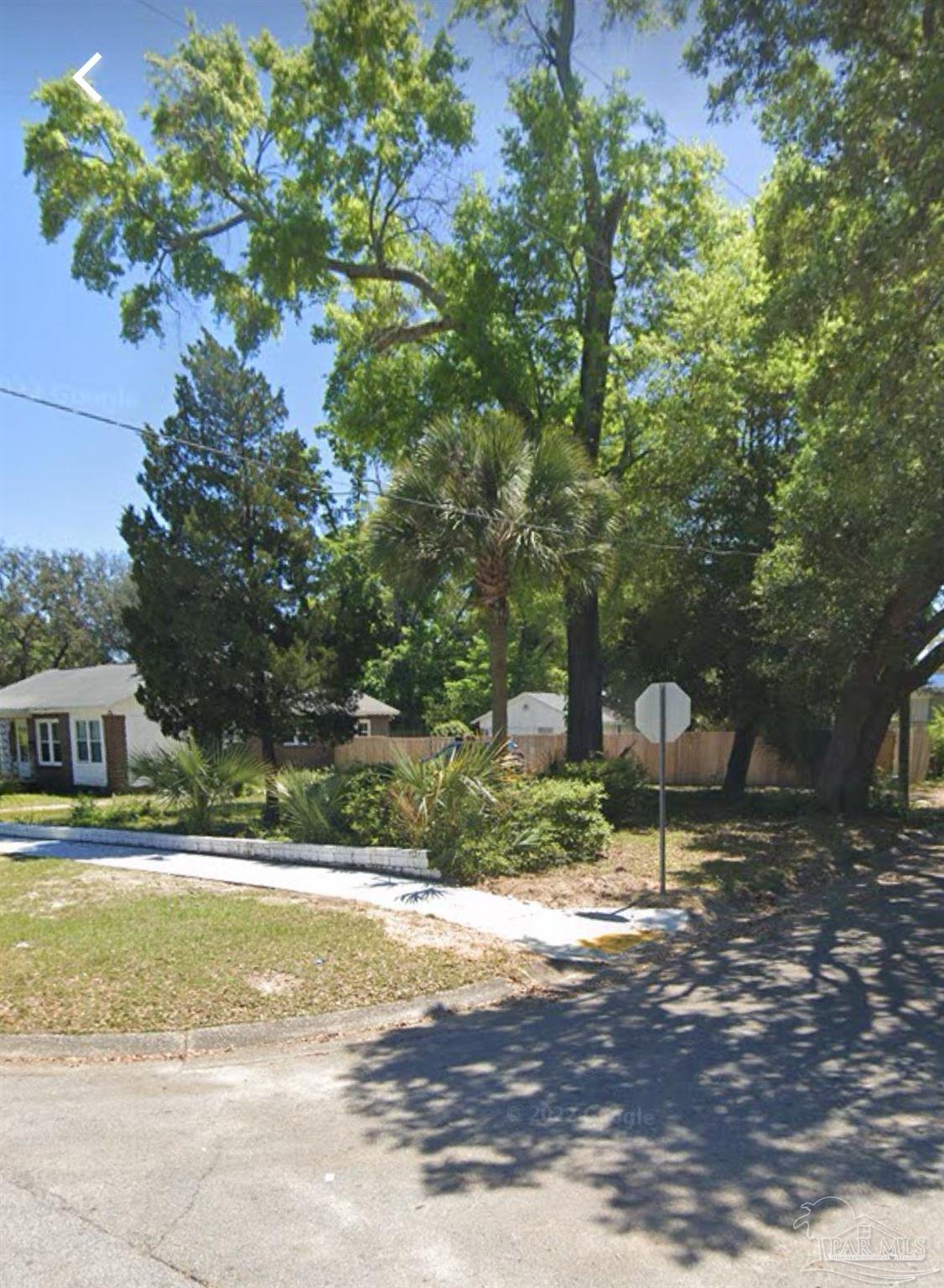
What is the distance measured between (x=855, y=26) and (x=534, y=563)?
753 cm

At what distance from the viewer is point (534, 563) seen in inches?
559

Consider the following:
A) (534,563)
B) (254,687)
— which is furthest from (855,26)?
(254,687)

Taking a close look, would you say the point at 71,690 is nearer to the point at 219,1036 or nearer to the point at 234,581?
the point at 234,581

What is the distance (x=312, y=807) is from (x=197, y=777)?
312 cm

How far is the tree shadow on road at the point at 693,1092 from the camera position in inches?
159

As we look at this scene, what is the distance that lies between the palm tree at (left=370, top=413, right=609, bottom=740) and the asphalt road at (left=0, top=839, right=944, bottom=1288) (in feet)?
26.3

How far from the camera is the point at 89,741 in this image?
91.4 feet

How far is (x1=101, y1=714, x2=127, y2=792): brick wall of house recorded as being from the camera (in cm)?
2708

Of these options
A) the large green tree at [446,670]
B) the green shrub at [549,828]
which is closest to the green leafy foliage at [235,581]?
the green shrub at [549,828]

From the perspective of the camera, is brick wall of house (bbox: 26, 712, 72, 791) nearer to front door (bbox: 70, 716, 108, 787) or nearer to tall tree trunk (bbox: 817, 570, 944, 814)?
front door (bbox: 70, 716, 108, 787)

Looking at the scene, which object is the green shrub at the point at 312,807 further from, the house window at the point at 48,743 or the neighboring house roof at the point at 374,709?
the neighboring house roof at the point at 374,709

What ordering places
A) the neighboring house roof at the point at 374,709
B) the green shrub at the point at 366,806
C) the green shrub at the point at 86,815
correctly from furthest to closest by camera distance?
the neighboring house roof at the point at 374,709 → the green shrub at the point at 86,815 → the green shrub at the point at 366,806

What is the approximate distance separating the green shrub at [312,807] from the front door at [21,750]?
63.0ft

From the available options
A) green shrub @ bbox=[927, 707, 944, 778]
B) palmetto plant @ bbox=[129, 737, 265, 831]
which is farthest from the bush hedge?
green shrub @ bbox=[927, 707, 944, 778]
